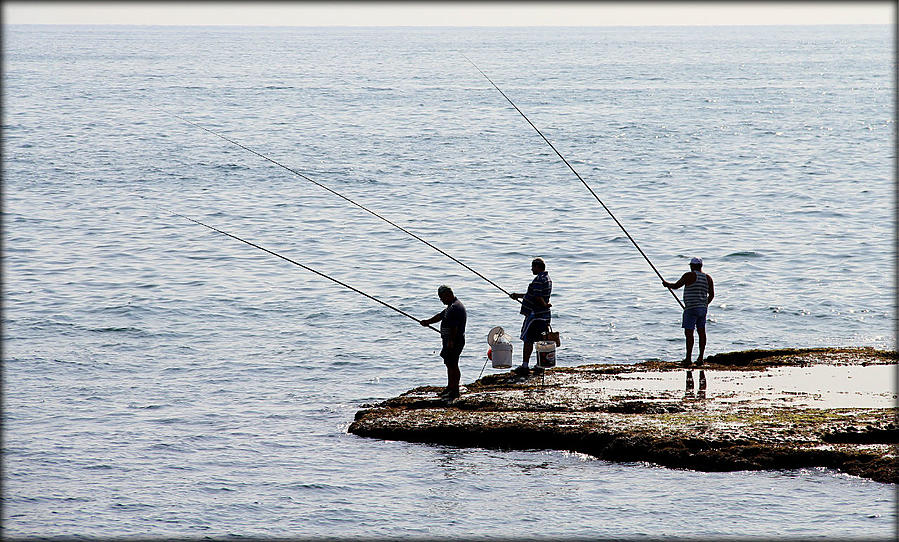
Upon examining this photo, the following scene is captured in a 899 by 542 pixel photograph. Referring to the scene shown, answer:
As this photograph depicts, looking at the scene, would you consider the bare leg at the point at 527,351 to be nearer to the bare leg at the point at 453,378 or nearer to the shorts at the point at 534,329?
the shorts at the point at 534,329

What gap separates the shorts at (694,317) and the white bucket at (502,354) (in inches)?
83.8

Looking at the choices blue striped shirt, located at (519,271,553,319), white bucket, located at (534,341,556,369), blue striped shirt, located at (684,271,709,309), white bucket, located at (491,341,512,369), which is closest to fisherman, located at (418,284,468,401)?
white bucket, located at (491,341,512,369)

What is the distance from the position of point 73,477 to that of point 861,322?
12547 mm

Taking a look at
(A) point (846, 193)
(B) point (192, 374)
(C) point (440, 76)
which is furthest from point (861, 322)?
(C) point (440, 76)

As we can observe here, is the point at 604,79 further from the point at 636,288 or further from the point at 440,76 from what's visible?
the point at 636,288

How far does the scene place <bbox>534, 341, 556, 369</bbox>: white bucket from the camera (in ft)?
41.9

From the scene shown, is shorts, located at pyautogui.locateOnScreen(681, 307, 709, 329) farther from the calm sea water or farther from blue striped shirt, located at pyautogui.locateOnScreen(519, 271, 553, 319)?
the calm sea water

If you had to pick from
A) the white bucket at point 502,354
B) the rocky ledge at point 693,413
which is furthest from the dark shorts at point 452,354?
the white bucket at point 502,354

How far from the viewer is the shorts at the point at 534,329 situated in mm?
12773

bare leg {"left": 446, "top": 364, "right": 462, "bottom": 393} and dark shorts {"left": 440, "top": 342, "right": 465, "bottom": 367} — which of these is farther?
bare leg {"left": 446, "top": 364, "right": 462, "bottom": 393}

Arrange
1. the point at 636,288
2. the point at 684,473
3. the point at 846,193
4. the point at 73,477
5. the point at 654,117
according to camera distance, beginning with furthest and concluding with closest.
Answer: the point at 654,117
the point at 846,193
the point at 636,288
the point at 73,477
the point at 684,473

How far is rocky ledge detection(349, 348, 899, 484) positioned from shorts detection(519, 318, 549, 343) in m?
0.49

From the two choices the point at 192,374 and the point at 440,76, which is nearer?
the point at 192,374

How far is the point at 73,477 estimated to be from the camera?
440 inches
